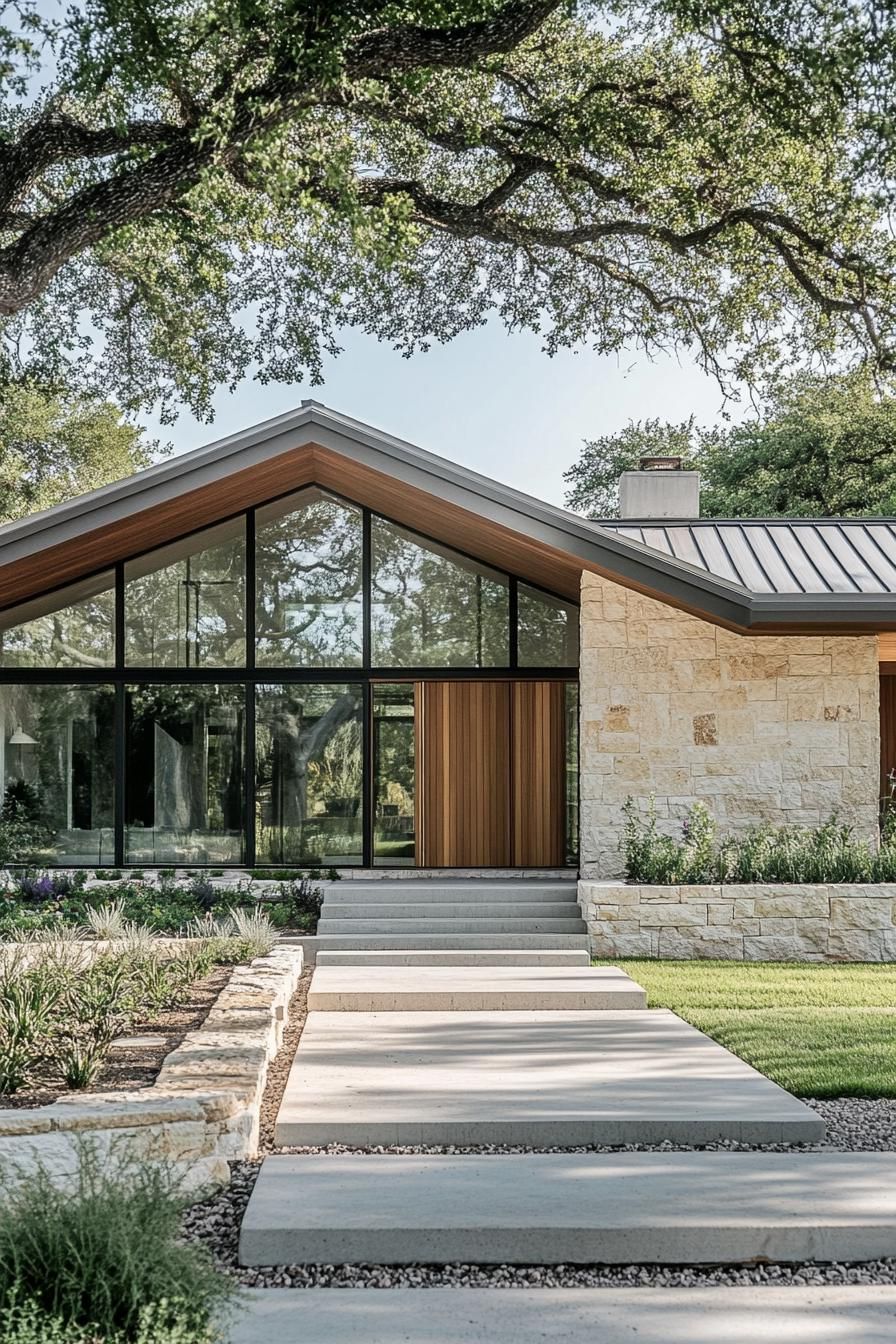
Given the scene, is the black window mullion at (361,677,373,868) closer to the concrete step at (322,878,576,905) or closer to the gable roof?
the concrete step at (322,878,576,905)

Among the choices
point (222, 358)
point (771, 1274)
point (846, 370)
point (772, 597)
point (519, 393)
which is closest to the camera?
point (771, 1274)

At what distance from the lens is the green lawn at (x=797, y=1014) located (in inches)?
226

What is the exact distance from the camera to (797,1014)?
281 inches

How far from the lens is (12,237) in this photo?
13.9 m

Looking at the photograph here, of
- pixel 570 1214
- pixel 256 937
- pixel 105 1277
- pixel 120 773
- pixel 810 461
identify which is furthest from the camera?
pixel 810 461

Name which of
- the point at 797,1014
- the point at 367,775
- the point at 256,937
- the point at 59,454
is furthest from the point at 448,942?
the point at 59,454

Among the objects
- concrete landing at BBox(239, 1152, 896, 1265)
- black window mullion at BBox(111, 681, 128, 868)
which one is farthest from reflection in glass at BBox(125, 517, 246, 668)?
concrete landing at BBox(239, 1152, 896, 1265)

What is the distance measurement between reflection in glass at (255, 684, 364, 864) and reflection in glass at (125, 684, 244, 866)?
0.87ft

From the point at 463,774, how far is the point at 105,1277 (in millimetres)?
9886

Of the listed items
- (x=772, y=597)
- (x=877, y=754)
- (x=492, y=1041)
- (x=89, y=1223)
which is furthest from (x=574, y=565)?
(x=89, y=1223)

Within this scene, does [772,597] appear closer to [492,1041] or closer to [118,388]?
[492,1041]

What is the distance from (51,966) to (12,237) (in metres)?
10.6

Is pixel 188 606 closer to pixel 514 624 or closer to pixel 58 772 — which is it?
pixel 58 772

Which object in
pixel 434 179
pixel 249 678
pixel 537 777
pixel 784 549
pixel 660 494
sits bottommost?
pixel 537 777
